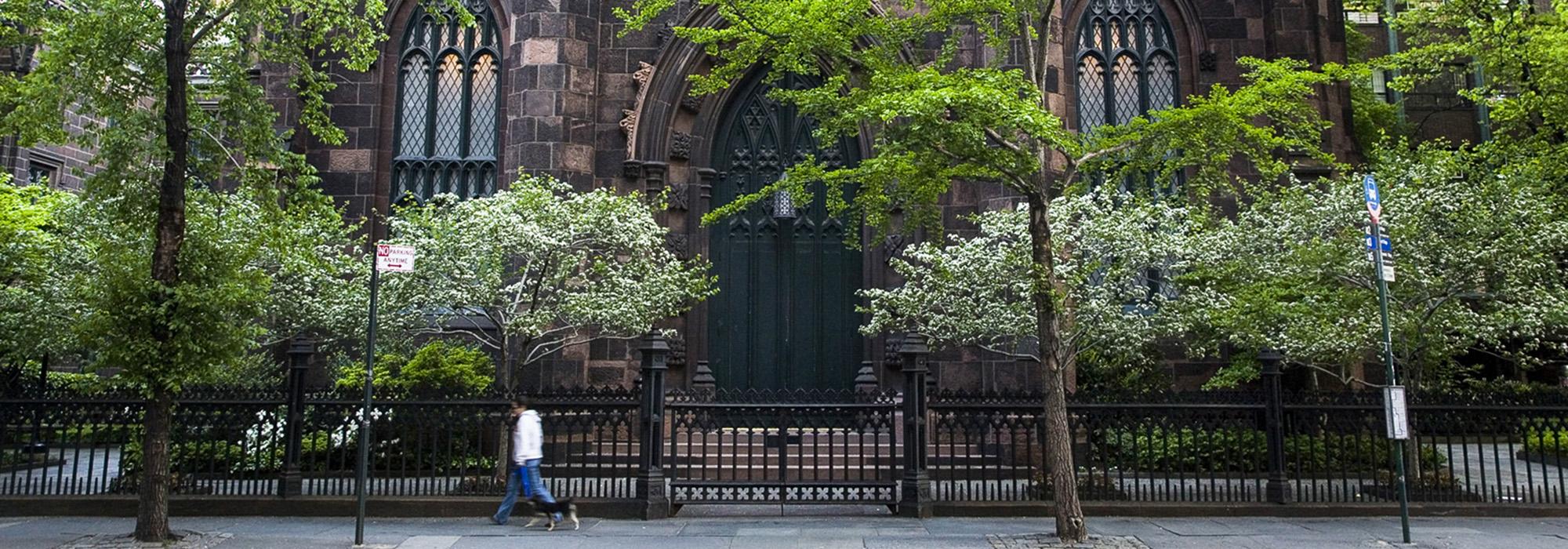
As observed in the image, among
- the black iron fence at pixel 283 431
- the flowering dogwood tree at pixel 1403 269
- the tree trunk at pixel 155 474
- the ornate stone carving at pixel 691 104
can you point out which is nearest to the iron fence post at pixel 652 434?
the black iron fence at pixel 283 431

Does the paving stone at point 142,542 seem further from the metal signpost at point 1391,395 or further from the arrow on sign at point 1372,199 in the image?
the arrow on sign at point 1372,199

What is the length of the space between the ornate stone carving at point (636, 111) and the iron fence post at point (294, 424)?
7440 mm

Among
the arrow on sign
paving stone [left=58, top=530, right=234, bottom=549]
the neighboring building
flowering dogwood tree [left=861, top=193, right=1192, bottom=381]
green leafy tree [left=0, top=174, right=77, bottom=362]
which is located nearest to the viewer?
paving stone [left=58, top=530, right=234, bottom=549]

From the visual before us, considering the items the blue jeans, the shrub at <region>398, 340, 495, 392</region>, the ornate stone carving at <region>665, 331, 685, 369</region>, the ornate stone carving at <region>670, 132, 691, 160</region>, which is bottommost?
the blue jeans

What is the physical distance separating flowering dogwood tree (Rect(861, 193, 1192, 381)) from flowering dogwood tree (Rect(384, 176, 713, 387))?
329cm

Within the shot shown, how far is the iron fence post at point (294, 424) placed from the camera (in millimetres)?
11422

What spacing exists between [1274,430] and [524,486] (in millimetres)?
8438

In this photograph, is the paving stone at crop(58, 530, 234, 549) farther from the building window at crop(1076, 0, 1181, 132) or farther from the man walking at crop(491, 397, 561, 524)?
the building window at crop(1076, 0, 1181, 132)

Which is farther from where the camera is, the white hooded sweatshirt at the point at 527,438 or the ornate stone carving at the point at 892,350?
the ornate stone carving at the point at 892,350

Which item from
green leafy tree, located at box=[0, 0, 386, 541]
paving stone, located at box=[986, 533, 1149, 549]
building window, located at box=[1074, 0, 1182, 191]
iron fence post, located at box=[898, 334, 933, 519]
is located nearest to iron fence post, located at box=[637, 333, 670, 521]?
iron fence post, located at box=[898, 334, 933, 519]

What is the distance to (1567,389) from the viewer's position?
42.0ft

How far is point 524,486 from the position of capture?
1070 cm

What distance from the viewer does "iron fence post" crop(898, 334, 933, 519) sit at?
37.3 feet

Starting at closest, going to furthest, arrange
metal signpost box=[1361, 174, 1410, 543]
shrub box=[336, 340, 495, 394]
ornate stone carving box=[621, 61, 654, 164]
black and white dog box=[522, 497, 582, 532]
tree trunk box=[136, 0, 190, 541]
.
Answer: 1. tree trunk box=[136, 0, 190, 541]
2. metal signpost box=[1361, 174, 1410, 543]
3. black and white dog box=[522, 497, 582, 532]
4. shrub box=[336, 340, 495, 394]
5. ornate stone carving box=[621, 61, 654, 164]
